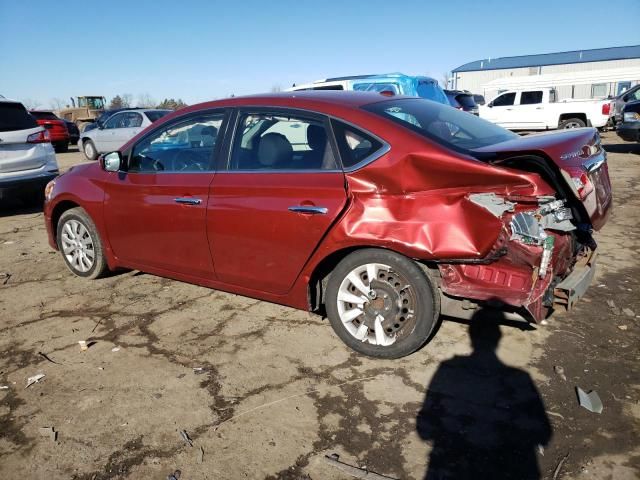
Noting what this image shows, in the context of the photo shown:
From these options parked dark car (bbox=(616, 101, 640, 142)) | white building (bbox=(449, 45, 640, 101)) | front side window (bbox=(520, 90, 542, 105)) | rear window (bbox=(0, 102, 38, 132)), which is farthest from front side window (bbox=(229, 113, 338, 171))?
white building (bbox=(449, 45, 640, 101))

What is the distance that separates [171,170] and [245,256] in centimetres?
104

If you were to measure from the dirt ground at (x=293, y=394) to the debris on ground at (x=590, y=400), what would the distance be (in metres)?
0.04

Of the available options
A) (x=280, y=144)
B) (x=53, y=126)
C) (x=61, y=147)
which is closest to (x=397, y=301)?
(x=280, y=144)

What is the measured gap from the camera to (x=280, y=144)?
3676 millimetres

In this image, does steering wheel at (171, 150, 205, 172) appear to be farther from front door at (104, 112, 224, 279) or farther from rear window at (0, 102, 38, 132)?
rear window at (0, 102, 38, 132)

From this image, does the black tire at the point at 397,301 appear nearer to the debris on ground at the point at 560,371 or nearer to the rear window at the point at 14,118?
the debris on ground at the point at 560,371

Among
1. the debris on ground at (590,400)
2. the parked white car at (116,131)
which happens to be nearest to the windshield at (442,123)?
the debris on ground at (590,400)

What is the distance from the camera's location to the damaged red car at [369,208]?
2.95 m

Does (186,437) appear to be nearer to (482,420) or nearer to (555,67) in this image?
(482,420)

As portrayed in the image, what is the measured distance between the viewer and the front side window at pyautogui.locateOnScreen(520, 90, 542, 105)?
19.0 m

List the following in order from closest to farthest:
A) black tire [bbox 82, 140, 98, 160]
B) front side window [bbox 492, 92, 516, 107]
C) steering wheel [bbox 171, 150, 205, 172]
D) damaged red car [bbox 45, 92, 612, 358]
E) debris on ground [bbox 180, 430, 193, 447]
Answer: debris on ground [bbox 180, 430, 193, 447]
damaged red car [bbox 45, 92, 612, 358]
steering wheel [bbox 171, 150, 205, 172]
black tire [bbox 82, 140, 98, 160]
front side window [bbox 492, 92, 516, 107]

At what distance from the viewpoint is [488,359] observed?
3.38 metres

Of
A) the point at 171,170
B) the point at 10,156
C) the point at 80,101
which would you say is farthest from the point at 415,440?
the point at 80,101

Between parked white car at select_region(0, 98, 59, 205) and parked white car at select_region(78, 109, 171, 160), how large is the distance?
272 inches
